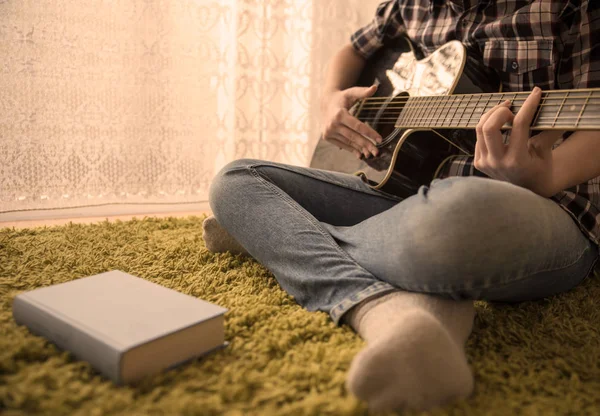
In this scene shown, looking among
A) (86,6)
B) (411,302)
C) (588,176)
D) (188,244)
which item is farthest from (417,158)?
(86,6)

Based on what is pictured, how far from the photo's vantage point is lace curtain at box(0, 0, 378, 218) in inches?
55.8

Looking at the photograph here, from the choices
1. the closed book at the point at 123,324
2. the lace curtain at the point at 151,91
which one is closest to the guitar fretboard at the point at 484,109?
the closed book at the point at 123,324

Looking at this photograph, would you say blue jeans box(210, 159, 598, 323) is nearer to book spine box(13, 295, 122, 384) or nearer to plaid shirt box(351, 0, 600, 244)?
plaid shirt box(351, 0, 600, 244)

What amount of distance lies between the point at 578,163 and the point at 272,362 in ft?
1.87

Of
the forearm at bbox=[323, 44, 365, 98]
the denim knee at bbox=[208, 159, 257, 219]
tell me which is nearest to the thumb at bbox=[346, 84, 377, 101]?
the forearm at bbox=[323, 44, 365, 98]

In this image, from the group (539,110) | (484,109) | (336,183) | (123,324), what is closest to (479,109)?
(484,109)

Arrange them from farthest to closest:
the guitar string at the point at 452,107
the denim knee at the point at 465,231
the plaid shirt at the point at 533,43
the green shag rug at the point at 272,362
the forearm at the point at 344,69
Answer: the forearm at the point at 344,69
the plaid shirt at the point at 533,43
the guitar string at the point at 452,107
the denim knee at the point at 465,231
the green shag rug at the point at 272,362

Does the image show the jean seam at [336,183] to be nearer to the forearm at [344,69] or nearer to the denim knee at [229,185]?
the denim knee at [229,185]

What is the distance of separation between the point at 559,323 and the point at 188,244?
0.77 meters

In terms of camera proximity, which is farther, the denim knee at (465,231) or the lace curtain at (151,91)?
the lace curtain at (151,91)

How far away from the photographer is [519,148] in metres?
0.75

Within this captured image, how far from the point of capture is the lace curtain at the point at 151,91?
1417 millimetres

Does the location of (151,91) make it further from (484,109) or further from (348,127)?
(484,109)

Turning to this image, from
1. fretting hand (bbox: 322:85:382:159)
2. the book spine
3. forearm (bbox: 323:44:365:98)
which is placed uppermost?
forearm (bbox: 323:44:365:98)
